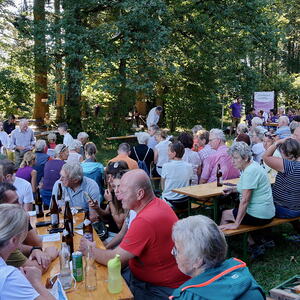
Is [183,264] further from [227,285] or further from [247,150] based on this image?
[247,150]

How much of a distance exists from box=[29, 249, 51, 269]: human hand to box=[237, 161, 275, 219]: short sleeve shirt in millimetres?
Answer: 2442

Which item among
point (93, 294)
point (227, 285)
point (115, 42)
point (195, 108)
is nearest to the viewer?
point (227, 285)

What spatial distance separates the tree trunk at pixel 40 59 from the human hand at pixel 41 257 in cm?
1090

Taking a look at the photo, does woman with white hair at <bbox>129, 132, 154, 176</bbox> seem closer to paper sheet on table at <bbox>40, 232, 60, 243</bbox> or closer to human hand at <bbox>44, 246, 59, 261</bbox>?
paper sheet on table at <bbox>40, 232, 60, 243</bbox>

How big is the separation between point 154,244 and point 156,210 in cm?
25

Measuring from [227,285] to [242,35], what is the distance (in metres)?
13.2

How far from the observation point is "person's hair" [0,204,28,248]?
1.98 m

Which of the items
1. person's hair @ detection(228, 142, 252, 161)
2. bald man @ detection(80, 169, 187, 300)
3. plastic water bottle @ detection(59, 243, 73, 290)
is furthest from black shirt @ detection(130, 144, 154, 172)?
plastic water bottle @ detection(59, 243, 73, 290)

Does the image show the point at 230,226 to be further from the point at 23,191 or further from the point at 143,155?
the point at 143,155

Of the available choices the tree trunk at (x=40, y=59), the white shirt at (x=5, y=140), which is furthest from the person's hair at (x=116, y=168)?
the tree trunk at (x=40, y=59)

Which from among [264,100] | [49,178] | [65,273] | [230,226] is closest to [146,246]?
[65,273]

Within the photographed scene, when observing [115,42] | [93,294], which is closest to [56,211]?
[93,294]

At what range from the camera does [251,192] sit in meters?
4.28

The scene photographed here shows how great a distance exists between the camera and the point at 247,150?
4285 millimetres
